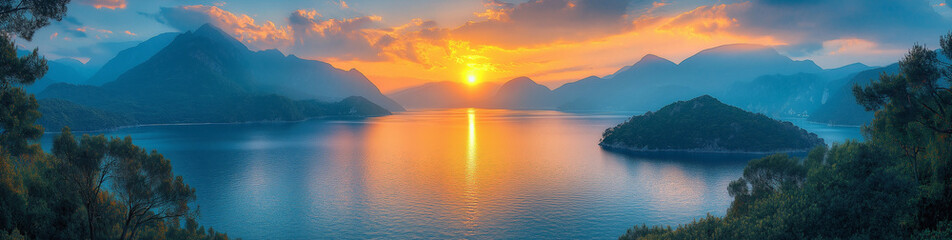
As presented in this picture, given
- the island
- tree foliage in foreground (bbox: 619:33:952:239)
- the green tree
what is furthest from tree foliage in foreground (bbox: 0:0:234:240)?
the island

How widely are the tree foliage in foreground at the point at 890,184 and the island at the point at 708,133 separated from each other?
369ft

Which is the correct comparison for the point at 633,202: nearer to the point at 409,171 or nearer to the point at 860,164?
the point at 860,164

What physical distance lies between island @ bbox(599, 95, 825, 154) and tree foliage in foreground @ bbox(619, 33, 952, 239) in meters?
112

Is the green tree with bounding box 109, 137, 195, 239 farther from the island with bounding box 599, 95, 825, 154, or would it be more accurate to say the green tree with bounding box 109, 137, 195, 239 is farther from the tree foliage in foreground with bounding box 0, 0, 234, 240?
the island with bounding box 599, 95, 825, 154

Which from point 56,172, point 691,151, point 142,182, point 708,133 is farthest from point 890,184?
point 708,133

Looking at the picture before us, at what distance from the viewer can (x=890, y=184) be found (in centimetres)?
3197

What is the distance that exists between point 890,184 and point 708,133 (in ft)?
409

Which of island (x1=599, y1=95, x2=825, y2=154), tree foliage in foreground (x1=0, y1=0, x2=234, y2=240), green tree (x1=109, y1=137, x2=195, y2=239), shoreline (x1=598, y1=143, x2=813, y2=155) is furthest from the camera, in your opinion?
island (x1=599, y1=95, x2=825, y2=154)

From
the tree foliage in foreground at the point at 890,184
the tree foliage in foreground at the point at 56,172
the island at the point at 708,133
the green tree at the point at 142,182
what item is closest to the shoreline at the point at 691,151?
the island at the point at 708,133

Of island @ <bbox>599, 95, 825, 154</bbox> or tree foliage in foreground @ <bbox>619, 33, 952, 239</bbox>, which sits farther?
island @ <bbox>599, 95, 825, 154</bbox>

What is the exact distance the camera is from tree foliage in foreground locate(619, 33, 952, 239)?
2861 cm

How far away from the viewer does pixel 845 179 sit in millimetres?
35688

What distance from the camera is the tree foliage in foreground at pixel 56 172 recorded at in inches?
997

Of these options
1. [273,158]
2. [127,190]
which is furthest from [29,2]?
[273,158]
